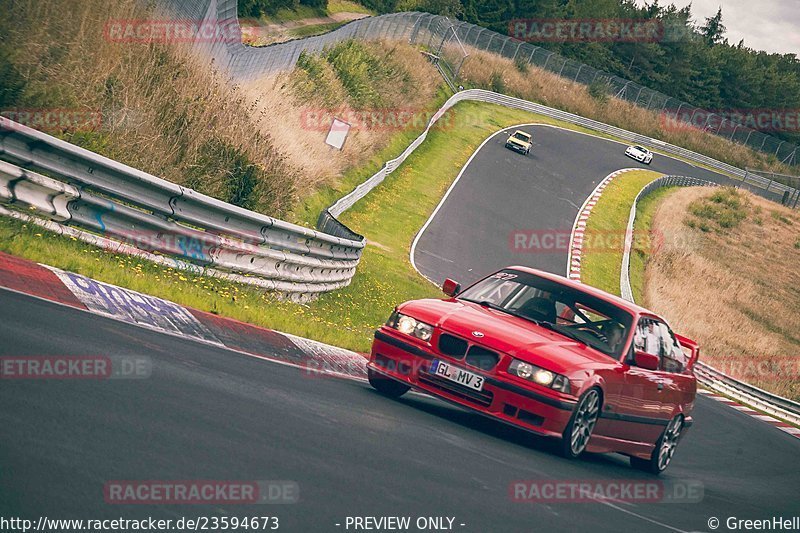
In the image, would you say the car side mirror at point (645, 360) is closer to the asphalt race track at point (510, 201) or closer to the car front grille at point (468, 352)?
the car front grille at point (468, 352)

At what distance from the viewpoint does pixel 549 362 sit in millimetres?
9125

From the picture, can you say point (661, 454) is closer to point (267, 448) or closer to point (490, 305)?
point (490, 305)

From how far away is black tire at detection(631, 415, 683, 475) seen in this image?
11102 mm

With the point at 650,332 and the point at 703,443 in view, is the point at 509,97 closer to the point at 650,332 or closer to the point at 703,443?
the point at 703,443

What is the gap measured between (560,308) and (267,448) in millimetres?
5208

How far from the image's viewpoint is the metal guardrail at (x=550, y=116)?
102 ft

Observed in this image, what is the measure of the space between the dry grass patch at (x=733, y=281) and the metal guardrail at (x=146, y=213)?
64.9 ft

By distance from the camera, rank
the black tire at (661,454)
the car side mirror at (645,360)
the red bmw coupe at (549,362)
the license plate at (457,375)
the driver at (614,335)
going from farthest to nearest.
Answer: the black tire at (661,454) < the driver at (614,335) < the car side mirror at (645,360) < the license plate at (457,375) < the red bmw coupe at (549,362)

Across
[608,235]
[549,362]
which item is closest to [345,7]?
[608,235]

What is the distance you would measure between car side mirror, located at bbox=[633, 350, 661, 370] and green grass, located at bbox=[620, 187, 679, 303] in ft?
78.6

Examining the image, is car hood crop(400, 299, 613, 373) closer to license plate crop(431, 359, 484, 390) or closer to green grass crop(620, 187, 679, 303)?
license plate crop(431, 359, 484, 390)

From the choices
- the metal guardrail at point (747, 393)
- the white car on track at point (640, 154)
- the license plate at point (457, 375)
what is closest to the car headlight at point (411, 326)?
the license plate at point (457, 375)

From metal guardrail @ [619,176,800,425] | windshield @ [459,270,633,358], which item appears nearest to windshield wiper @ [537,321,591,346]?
windshield @ [459,270,633,358]

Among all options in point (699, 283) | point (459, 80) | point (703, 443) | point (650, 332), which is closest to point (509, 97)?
point (459, 80)
